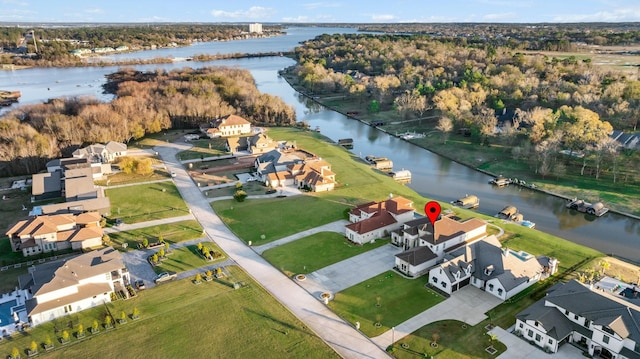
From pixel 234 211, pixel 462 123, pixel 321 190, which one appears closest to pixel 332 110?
pixel 462 123

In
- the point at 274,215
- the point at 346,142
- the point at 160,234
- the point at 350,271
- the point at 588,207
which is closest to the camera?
the point at 350,271

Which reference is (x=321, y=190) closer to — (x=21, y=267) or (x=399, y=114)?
(x=21, y=267)

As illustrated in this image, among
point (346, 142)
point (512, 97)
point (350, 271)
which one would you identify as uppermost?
point (512, 97)

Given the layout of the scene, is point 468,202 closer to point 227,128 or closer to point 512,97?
point 227,128

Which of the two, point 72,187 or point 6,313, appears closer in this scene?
point 6,313

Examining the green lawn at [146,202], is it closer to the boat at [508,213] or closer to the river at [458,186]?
the river at [458,186]

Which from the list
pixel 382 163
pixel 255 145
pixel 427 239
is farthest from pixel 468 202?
pixel 255 145

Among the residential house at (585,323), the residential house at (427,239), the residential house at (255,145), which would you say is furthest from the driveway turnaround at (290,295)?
the residential house at (255,145)
